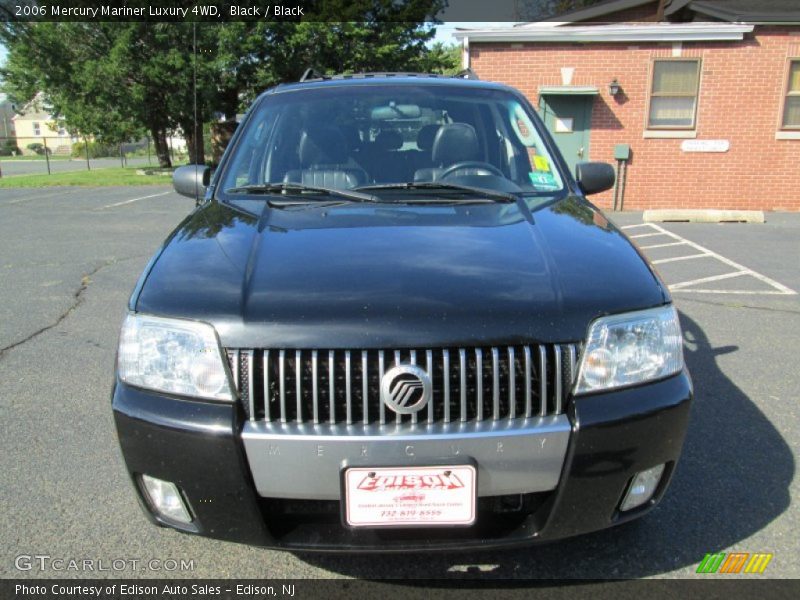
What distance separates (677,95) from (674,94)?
0.20ft

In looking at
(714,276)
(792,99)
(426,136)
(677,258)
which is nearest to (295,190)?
(426,136)

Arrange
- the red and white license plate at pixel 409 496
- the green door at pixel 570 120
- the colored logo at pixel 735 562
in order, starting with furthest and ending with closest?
the green door at pixel 570 120, the colored logo at pixel 735 562, the red and white license plate at pixel 409 496

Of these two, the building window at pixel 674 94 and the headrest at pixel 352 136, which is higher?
the building window at pixel 674 94

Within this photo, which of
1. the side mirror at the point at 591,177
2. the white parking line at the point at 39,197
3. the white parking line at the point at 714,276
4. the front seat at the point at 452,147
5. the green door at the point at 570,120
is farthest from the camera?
the white parking line at the point at 39,197

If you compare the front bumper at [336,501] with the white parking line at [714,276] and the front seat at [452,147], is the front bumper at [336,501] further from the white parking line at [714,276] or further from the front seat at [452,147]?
the white parking line at [714,276]

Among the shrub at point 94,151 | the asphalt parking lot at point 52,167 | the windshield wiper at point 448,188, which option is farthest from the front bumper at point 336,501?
the shrub at point 94,151

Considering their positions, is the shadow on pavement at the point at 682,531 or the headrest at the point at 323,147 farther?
the headrest at the point at 323,147

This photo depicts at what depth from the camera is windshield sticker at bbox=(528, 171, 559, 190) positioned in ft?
10.0

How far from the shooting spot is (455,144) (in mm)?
3256

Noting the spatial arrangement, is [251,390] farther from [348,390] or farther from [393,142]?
[393,142]

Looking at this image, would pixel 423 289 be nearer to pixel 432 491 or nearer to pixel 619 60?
pixel 432 491

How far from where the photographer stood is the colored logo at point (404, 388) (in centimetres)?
183

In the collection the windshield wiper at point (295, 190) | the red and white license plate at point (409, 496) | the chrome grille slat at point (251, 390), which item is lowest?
the red and white license plate at point (409, 496)

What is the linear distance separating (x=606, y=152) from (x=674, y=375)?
11.9m
